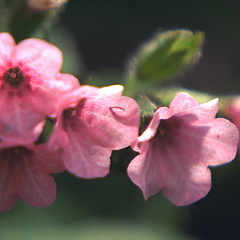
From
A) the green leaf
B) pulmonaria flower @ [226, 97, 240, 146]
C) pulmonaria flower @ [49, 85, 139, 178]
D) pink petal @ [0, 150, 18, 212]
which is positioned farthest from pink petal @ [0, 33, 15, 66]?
pulmonaria flower @ [226, 97, 240, 146]

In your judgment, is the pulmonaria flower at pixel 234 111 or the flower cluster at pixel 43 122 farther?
the pulmonaria flower at pixel 234 111

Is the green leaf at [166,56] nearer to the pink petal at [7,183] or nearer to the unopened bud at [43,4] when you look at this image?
the unopened bud at [43,4]

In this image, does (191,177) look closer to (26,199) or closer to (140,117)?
(140,117)

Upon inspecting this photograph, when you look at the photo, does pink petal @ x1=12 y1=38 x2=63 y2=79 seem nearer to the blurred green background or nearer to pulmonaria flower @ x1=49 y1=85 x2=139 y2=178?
pulmonaria flower @ x1=49 y1=85 x2=139 y2=178

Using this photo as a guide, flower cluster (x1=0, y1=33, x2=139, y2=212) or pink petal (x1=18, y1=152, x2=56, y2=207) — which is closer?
flower cluster (x1=0, y1=33, x2=139, y2=212)

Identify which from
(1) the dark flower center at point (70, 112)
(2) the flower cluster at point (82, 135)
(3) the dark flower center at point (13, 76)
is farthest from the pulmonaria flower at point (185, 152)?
(3) the dark flower center at point (13, 76)

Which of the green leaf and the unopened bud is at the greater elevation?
the unopened bud
